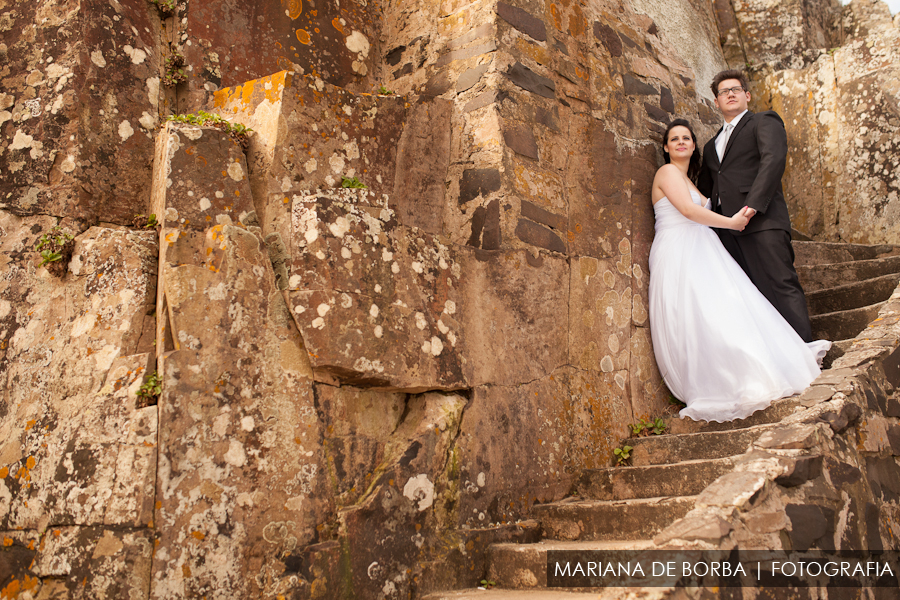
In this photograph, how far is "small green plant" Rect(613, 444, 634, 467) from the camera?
12.1ft

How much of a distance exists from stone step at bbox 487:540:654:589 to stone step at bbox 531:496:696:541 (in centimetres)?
13

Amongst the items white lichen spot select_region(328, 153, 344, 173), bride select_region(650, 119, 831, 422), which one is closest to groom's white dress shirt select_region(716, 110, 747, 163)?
bride select_region(650, 119, 831, 422)

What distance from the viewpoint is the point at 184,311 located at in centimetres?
260

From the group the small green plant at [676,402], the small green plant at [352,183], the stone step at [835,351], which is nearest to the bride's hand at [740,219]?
the stone step at [835,351]

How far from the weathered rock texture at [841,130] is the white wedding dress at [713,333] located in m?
2.39

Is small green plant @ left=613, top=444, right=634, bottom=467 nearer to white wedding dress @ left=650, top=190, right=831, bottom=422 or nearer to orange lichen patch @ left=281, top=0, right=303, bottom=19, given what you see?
white wedding dress @ left=650, top=190, right=831, bottom=422

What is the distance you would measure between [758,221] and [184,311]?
10.6 feet

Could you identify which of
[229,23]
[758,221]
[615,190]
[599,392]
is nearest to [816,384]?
[599,392]

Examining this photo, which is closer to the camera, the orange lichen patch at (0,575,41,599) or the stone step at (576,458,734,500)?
the orange lichen patch at (0,575,41,599)

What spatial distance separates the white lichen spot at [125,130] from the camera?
310 centimetres

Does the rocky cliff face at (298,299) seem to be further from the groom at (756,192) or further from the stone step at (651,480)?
the groom at (756,192)

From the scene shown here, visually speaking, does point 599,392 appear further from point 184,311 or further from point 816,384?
point 184,311

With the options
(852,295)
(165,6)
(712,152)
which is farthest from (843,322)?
(165,6)

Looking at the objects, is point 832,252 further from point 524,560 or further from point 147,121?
point 147,121
